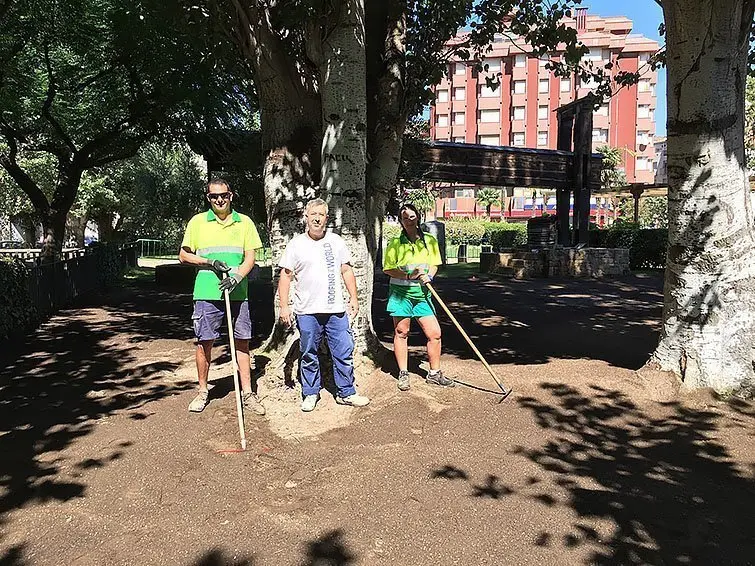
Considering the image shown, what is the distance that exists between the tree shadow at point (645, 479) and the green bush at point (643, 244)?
18130 mm

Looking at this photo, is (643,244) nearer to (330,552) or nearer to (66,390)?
(66,390)

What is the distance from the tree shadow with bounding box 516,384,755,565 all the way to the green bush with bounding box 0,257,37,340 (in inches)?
299

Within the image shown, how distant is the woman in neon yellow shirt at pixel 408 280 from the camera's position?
16.9 ft

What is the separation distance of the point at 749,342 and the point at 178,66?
40.3 feet

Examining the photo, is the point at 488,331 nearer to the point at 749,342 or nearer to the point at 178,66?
the point at 749,342

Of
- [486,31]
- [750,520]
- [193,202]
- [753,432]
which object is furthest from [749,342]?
[193,202]

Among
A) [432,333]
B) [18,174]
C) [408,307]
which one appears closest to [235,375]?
[408,307]

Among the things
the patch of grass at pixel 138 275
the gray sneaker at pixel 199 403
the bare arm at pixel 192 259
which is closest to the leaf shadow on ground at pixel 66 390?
the gray sneaker at pixel 199 403

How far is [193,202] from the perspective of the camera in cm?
3005

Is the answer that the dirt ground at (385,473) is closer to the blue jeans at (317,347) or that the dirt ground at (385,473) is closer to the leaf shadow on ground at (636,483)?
the leaf shadow on ground at (636,483)

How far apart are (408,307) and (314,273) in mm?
1041

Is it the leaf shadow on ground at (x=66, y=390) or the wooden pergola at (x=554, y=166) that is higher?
the wooden pergola at (x=554, y=166)

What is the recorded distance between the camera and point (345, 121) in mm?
5160

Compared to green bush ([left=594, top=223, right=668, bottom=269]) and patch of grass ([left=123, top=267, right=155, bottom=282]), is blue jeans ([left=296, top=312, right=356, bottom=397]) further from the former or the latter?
green bush ([left=594, top=223, right=668, bottom=269])
